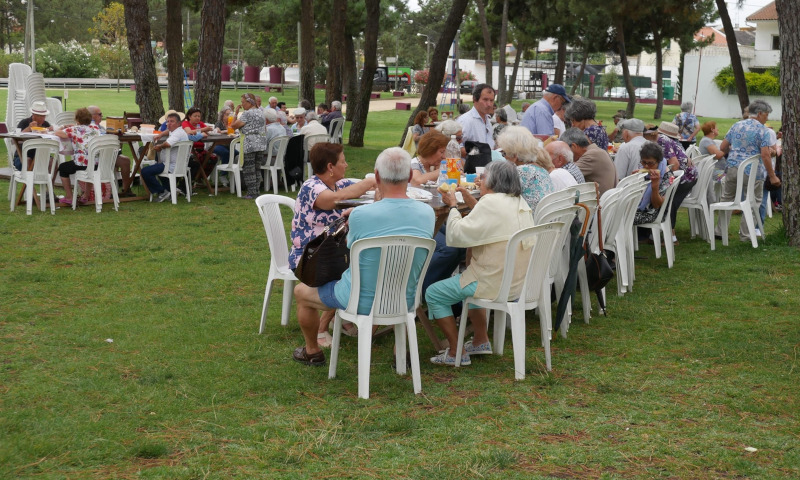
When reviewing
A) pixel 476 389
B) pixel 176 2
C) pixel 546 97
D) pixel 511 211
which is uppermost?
pixel 176 2

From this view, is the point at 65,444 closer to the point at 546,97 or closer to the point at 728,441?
the point at 728,441

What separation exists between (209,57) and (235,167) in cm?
364

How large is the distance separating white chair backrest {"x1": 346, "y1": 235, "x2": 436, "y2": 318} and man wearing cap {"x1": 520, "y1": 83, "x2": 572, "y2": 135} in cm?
477

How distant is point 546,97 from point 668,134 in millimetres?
1357

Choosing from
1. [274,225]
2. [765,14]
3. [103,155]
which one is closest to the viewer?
[274,225]

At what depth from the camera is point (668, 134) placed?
9430 millimetres

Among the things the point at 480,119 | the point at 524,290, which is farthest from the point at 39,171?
the point at 524,290

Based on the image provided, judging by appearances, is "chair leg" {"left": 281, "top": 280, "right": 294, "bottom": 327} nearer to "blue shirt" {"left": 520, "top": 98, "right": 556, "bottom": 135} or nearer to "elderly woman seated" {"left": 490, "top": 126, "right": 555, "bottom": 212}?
"elderly woman seated" {"left": 490, "top": 126, "right": 555, "bottom": 212}

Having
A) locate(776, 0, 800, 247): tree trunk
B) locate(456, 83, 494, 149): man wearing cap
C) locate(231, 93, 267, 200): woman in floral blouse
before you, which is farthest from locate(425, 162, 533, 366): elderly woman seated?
locate(231, 93, 267, 200): woman in floral blouse

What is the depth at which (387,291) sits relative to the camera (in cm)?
461

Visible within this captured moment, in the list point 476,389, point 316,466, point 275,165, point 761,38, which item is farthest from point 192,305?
point 761,38

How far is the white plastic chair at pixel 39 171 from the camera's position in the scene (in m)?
10.0

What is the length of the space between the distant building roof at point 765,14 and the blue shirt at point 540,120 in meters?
48.3

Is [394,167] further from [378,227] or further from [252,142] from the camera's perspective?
[252,142]
